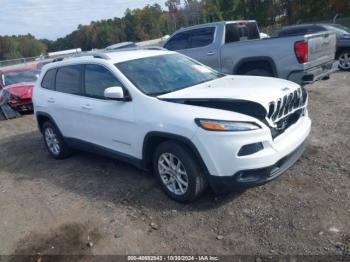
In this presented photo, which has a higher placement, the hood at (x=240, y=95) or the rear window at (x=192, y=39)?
the rear window at (x=192, y=39)

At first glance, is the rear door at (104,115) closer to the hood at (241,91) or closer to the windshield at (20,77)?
the hood at (241,91)

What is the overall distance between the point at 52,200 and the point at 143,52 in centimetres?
248

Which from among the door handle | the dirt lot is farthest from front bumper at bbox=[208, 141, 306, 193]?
the door handle

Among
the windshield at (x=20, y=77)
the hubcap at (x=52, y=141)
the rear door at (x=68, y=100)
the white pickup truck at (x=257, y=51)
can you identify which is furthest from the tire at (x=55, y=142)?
the windshield at (x=20, y=77)

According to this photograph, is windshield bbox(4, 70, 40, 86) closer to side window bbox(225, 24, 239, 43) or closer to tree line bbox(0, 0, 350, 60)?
side window bbox(225, 24, 239, 43)

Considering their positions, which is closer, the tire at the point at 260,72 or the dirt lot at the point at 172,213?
the dirt lot at the point at 172,213

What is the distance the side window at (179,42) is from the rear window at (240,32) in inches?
43.9

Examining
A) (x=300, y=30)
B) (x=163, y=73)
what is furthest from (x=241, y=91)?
(x=300, y=30)

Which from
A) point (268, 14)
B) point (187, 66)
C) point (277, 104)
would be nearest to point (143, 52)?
point (187, 66)

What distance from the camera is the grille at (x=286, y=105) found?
3.75 m

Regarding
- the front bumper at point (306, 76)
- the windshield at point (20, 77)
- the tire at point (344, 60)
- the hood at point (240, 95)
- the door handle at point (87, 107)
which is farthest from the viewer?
the windshield at point (20, 77)

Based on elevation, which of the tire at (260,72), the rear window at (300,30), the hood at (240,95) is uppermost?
the hood at (240,95)

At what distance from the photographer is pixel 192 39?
9.18m

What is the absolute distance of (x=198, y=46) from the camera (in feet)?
29.4
